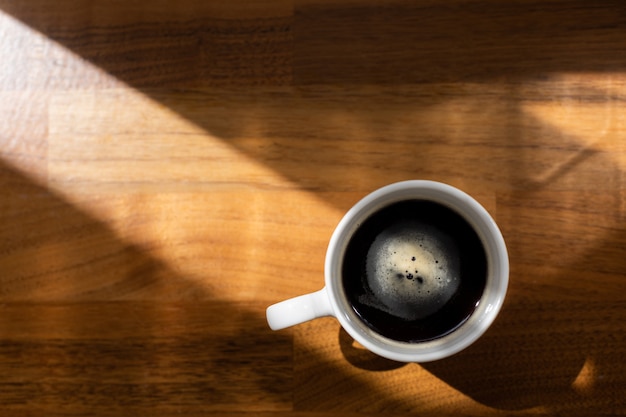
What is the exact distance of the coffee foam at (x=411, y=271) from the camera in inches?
20.4

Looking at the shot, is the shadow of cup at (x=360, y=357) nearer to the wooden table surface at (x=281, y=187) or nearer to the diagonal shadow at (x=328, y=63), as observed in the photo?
the wooden table surface at (x=281, y=187)

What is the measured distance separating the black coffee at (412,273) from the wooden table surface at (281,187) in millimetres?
48

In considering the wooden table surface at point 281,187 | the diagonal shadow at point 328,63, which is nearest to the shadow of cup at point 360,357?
the wooden table surface at point 281,187

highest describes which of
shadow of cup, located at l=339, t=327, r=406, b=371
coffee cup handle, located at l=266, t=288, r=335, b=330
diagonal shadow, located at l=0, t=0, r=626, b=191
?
diagonal shadow, located at l=0, t=0, r=626, b=191

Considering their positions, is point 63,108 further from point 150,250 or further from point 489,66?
point 489,66

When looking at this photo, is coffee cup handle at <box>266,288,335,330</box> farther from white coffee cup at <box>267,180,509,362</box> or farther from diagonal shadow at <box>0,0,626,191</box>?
diagonal shadow at <box>0,0,626,191</box>

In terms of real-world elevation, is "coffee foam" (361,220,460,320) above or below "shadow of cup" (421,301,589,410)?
above

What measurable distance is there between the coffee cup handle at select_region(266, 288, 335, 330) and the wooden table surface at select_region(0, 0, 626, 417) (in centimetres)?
8

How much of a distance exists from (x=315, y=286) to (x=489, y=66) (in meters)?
0.24

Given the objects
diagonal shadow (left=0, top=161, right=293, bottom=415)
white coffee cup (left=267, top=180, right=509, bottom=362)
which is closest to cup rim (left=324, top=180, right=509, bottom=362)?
white coffee cup (left=267, top=180, right=509, bottom=362)

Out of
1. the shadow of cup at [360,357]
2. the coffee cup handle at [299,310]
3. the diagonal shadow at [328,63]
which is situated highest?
Result: the diagonal shadow at [328,63]

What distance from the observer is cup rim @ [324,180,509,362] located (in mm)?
467

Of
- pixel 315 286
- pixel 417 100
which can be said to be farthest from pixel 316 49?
pixel 315 286

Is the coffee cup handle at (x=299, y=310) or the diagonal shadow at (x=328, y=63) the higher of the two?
the diagonal shadow at (x=328, y=63)
